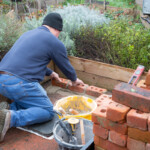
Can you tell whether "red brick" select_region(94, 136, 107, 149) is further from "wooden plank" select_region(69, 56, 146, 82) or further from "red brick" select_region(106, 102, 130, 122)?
"wooden plank" select_region(69, 56, 146, 82)

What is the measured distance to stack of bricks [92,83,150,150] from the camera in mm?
1558

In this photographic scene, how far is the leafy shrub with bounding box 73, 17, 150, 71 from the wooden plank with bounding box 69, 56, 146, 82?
0.87ft

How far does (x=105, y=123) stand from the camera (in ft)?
5.85

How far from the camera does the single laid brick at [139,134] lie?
1.58 meters

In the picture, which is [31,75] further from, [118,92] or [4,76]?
[118,92]

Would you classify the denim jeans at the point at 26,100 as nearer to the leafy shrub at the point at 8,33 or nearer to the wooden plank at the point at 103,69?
the leafy shrub at the point at 8,33

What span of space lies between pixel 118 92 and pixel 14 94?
68.3 inches

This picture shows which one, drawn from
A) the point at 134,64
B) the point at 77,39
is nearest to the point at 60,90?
the point at 77,39

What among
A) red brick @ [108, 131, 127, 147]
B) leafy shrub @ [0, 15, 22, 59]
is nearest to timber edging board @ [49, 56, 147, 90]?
leafy shrub @ [0, 15, 22, 59]

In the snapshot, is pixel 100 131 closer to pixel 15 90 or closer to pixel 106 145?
pixel 106 145

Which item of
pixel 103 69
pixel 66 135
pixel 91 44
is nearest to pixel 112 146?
pixel 66 135

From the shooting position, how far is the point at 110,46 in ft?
14.1

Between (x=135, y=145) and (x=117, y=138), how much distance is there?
0.16 meters

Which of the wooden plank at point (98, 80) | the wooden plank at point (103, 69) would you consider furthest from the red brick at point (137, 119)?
the wooden plank at point (98, 80)
